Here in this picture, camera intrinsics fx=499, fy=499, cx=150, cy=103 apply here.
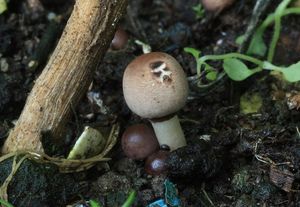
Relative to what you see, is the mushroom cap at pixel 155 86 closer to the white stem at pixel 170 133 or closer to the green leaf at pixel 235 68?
the white stem at pixel 170 133

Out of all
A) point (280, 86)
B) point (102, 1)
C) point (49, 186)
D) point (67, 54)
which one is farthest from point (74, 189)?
point (280, 86)

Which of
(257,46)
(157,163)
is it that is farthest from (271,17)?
(157,163)

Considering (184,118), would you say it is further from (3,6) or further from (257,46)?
(3,6)

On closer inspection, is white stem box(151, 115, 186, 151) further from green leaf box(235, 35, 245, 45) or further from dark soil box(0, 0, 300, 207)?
green leaf box(235, 35, 245, 45)

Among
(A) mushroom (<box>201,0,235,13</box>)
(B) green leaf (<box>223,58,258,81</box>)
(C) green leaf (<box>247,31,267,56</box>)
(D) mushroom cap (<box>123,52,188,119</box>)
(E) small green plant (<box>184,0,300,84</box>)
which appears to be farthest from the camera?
(A) mushroom (<box>201,0,235,13</box>)

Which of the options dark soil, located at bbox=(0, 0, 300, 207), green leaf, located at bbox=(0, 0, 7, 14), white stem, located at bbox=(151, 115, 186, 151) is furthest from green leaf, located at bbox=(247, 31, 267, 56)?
green leaf, located at bbox=(0, 0, 7, 14)

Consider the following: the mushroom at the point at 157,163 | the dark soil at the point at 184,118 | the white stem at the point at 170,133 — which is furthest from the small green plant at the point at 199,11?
the mushroom at the point at 157,163
